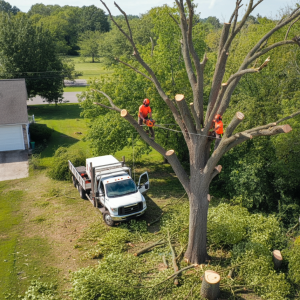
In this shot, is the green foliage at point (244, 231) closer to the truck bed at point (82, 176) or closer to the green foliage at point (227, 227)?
the green foliage at point (227, 227)

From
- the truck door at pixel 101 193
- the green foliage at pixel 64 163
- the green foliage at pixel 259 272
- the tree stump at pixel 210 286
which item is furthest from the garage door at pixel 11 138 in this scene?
the tree stump at pixel 210 286

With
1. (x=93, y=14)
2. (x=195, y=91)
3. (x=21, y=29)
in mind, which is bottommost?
(x=195, y=91)

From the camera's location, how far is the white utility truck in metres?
13.8

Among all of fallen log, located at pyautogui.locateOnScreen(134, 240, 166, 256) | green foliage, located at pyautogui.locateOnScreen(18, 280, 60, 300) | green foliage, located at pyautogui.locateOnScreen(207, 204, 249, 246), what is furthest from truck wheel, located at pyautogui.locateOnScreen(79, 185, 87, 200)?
green foliage, located at pyautogui.locateOnScreen(207, 204, 249, 246)

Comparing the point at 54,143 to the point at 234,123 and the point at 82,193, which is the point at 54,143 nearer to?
the point at 82,193

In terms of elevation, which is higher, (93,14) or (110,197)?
(93,14)

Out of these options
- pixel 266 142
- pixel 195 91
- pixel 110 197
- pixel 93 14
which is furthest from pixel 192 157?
pixel 93 14

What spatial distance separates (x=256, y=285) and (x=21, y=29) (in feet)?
113

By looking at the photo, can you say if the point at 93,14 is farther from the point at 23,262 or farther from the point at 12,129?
the point at 23,262

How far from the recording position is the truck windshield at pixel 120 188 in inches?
568

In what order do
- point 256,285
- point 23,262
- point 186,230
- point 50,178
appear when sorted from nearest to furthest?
point 256,285, point 23,262, point 186,230, point 50,178

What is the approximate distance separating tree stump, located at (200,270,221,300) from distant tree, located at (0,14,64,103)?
3091 cm

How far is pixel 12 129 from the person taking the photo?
975 inches

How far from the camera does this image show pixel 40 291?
9961 millimetres
